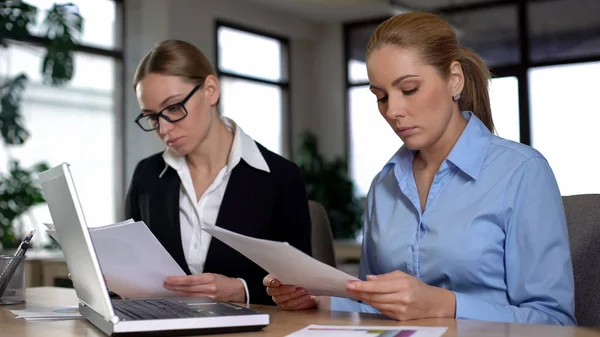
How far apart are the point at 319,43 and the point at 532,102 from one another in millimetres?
2799

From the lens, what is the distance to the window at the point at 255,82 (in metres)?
8.48

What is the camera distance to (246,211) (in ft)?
7.53

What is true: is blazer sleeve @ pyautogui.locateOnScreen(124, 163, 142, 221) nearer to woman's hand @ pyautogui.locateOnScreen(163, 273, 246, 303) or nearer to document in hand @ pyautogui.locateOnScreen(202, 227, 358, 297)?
woman's hand @ pyautogui.locateOnScreen(163, 273, 246, 303)

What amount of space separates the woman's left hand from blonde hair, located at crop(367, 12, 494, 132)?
567 millimetres

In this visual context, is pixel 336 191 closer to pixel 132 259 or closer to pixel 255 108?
pixel 255 108

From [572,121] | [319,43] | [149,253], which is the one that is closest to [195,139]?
[149,253]

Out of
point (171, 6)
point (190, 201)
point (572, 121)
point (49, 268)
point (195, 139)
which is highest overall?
point (171, 6)

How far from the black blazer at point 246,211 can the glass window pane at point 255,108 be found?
6.02m

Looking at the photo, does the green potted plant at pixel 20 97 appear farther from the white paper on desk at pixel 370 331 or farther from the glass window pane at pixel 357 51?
the glass window pane at pixel 357 51

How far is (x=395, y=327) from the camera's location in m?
1.33

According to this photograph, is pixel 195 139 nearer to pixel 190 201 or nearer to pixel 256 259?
pixel 190 201

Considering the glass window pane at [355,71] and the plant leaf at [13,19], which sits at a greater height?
the glass window pane at [355,71]

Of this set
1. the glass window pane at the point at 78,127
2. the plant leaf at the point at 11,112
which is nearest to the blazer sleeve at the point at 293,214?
the plant leaf at the point at 11,112

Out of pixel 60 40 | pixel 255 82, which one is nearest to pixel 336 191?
pixel 255 82
